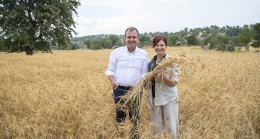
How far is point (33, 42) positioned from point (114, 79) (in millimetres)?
23225

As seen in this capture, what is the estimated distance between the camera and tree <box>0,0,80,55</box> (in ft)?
80.2

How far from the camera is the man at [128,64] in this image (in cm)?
382

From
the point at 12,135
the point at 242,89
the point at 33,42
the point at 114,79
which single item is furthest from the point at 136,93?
the point at 33,42

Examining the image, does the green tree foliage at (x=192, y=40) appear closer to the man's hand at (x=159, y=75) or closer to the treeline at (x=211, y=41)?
the treeline at (x=211, y=41)

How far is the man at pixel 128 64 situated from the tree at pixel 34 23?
71.5 feet

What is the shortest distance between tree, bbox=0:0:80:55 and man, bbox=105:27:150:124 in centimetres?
2179

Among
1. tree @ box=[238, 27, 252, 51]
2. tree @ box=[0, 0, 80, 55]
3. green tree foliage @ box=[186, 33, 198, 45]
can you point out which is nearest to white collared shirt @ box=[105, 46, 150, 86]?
tree @ box=[0, 0, 80, 55]

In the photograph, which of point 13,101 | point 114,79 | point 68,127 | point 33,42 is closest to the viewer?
point 114,79

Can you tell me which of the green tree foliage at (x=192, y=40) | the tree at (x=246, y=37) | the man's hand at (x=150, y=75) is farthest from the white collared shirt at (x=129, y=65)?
the green tree foliage at (x=192, y=40)

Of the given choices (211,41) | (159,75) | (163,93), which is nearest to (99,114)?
(163,93)

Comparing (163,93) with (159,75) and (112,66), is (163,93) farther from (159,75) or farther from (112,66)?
(112,66)

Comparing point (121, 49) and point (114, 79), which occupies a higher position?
point (121, 49)

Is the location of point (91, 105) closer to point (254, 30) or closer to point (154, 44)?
point (154, 44)

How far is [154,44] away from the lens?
3.64 m
